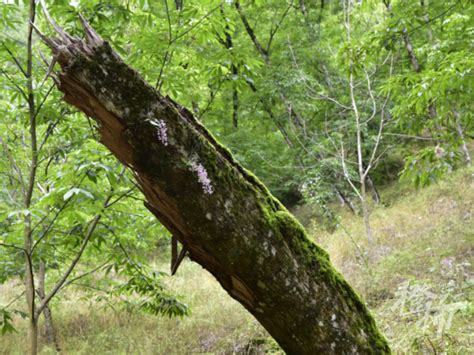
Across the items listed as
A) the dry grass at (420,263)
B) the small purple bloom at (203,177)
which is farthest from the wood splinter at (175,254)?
the dry grass at (420,263)

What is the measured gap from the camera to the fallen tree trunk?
134cm

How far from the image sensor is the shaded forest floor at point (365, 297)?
4.57 meters

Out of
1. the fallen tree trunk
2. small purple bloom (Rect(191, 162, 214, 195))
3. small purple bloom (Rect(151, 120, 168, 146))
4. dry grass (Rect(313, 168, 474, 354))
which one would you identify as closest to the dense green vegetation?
dry grass (Rect(313, 168, 474, 354))

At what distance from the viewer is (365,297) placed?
19.6 feet

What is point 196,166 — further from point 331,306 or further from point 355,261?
point 355,261

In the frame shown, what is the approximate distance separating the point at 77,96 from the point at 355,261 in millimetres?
7538

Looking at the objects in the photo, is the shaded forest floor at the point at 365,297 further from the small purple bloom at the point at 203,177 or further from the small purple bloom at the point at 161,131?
the small purple bloom at the point at 161,131

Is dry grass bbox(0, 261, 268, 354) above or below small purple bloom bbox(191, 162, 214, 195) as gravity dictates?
below

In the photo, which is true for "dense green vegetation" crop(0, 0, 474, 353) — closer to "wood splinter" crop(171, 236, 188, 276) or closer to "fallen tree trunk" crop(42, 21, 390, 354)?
"fallen tree trunk" crop(42, 21, 390, 354)

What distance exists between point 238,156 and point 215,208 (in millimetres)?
10881

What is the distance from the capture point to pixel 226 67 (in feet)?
12.9

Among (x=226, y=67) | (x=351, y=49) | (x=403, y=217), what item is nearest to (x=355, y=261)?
(x=403, y=217)

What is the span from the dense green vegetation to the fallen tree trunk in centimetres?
63

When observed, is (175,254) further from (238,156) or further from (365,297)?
(238,156)
